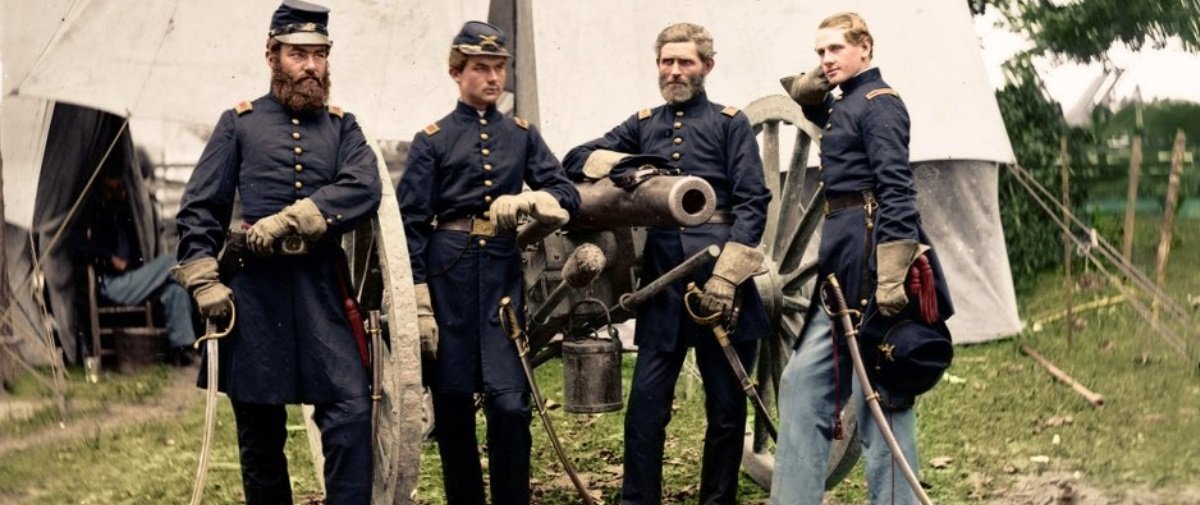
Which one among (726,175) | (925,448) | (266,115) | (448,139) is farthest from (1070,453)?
(266,115)

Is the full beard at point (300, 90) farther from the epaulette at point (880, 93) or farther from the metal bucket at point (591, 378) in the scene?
the epaulette at point (880, 93)

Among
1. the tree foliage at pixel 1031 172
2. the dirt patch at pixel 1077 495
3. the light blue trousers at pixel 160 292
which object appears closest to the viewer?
the dirt patch at pixel 1077 495

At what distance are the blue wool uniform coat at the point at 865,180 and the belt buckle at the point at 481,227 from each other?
1034mm

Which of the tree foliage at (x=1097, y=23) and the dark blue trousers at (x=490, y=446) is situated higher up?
the tree foliage at (x=1097, y=23)

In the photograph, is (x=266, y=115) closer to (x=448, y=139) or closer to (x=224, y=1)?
(x=448, y=139)

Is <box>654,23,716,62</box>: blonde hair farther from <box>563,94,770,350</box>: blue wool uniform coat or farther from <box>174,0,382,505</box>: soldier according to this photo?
<box>174,0,382,505</box>: soldier

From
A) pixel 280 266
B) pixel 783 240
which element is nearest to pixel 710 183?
pixel 783 240

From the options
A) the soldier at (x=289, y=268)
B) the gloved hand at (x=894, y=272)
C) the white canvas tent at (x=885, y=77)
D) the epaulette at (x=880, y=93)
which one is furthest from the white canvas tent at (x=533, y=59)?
the gloved hand at (x=894, y=272)

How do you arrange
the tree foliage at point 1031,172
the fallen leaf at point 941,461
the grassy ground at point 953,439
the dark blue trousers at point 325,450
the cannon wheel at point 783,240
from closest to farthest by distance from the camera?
the dark blue trousers at point 325,450 < the cannon wheel at point 783,240 < the grassy ground at point 953,439 < the fallen leaf at point 941,461 < the tree foliage at point 1031,172

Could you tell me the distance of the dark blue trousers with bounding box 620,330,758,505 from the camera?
5.31 meters

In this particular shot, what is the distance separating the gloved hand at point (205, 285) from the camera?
4457 mm

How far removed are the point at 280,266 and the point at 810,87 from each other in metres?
1.79

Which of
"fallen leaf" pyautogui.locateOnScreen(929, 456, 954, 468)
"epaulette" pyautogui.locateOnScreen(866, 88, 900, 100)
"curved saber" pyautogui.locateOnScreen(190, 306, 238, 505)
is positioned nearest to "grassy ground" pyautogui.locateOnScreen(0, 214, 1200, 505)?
"fallen leaf" pyautogui.locateOnScreen(929, 456, 954, 468)

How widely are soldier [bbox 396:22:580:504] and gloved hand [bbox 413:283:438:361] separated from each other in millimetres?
16
